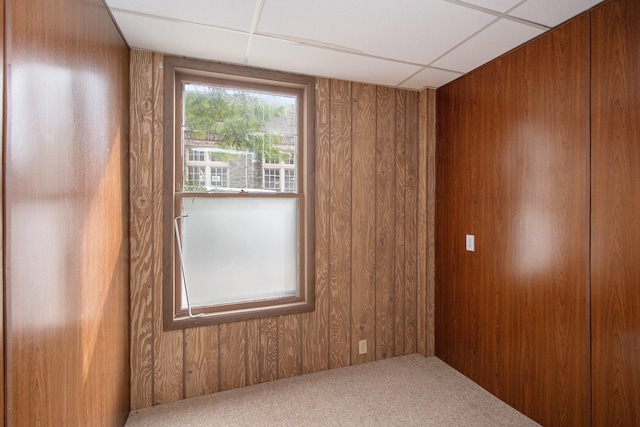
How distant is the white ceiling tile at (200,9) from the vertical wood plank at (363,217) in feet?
3.93

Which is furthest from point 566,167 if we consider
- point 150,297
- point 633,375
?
point 150,297

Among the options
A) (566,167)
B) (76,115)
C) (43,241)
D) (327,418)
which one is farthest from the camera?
(327,418)

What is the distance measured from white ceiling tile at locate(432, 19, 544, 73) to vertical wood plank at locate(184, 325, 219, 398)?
8.64 feet

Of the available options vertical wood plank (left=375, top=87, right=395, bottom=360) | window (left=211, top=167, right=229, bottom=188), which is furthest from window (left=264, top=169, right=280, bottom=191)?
vertical wood plank (left=375, top=87, right=395, bottom=360)

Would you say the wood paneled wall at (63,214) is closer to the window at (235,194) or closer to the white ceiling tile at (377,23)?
the window at (235,194)

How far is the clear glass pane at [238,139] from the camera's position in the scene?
229cm

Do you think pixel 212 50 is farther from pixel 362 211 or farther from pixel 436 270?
pixel 436 270

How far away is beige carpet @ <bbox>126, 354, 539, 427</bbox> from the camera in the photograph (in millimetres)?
1971

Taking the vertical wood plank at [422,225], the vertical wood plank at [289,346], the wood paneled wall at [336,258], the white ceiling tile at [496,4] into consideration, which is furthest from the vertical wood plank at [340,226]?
the white ceiling tile at [496,4]

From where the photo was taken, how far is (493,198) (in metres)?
2.25

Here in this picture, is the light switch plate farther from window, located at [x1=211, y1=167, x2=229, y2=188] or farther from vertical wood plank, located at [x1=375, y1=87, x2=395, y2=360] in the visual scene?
window, located at [x1=211, y1=167, x2=229, y2=188]

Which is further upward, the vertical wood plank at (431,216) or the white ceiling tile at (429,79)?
the white ceiling tile at (429,79)

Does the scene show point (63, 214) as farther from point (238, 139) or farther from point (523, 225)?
point (523, 225)

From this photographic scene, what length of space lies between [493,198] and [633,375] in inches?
47.7
